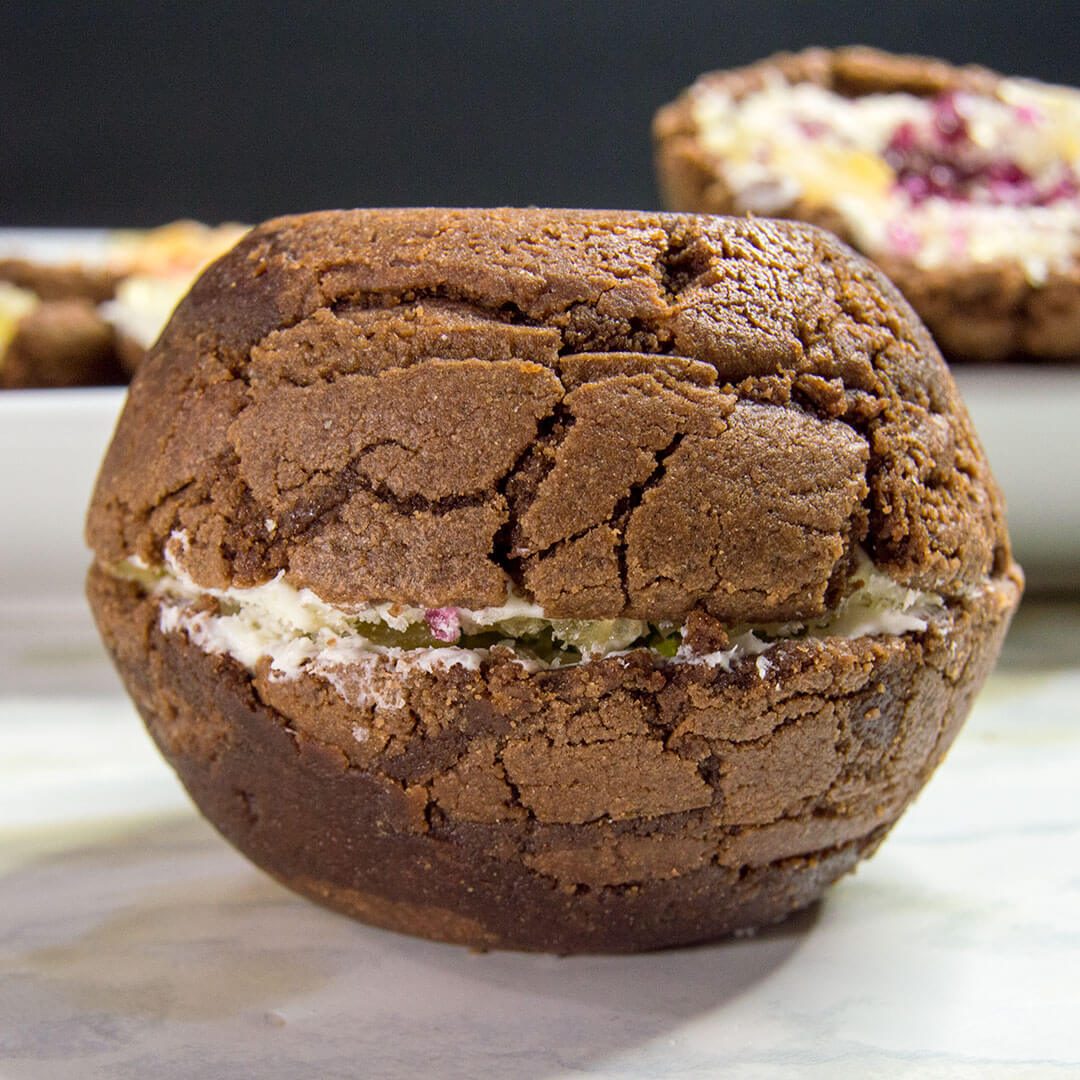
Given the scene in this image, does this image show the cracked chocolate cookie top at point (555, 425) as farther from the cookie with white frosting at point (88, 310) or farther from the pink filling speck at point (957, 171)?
the pink filling speck at point (957, 171)

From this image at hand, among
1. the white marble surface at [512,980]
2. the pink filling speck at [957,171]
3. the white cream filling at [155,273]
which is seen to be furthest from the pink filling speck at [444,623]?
the pink filling speck at [957,171]

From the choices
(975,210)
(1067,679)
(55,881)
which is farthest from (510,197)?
(55,881)

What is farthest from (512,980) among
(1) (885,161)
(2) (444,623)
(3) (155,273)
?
(3) (155,273)

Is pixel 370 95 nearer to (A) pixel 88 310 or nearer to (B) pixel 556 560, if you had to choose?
(A) pixel 88 310

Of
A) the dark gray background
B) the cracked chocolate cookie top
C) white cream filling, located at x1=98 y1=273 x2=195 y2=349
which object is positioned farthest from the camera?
the dark gray background

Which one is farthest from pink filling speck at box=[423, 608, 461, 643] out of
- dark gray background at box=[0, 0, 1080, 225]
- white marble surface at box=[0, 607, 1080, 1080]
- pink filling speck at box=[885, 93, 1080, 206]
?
dark gray background at box=[0, 0, 1080, 225]

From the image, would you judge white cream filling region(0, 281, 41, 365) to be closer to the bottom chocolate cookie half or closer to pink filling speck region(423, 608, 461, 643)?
the bottom chocolate cookie half

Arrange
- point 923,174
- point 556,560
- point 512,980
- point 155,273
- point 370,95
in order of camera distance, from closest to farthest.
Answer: point 556,560 → point 512,980 → point 923,174 → point 155,273 → point 370,95
